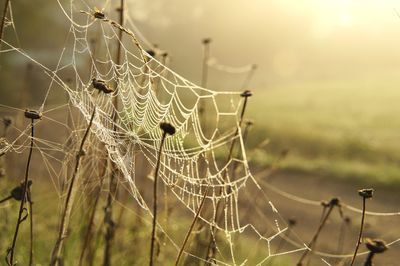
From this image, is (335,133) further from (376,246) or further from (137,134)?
(376,246)

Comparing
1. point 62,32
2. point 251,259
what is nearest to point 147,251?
point 251,259

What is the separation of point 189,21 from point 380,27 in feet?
49.5

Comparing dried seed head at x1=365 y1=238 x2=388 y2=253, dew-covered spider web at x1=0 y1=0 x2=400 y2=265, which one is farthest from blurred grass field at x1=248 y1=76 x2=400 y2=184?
dried seed head at x1=365 y1=238 x2=388 y2=253

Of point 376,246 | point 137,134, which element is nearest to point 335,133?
point 137,134

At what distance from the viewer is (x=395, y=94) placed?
24781 millimetres

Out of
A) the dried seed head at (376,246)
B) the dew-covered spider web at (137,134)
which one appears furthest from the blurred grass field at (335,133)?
the dried seed head at (376,246)

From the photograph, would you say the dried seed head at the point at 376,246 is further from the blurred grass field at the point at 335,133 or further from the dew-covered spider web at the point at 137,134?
the blurred grass field at the point at 335,133

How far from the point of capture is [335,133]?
15.4 metres

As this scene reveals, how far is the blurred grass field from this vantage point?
1152 centimetres

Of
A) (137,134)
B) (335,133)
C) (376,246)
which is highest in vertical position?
(335,133)

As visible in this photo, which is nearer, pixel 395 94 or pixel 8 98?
pixel 8 98

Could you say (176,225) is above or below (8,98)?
below

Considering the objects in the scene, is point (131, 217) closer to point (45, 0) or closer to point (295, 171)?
point (295, 171)

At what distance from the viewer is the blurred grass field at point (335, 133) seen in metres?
11.5
